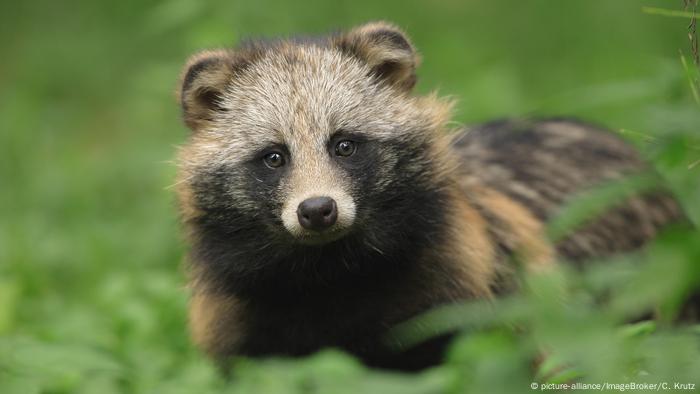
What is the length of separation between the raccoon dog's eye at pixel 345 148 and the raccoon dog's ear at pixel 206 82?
2.44 ft

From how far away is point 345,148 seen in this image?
18.1ft

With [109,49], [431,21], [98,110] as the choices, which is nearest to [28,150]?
[98,110]

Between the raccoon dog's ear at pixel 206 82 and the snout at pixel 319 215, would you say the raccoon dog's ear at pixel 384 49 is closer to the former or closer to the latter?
the raccoon dog's ear at pixel 206 82

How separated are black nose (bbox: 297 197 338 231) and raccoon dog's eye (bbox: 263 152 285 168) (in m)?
0.54

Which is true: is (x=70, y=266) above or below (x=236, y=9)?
below

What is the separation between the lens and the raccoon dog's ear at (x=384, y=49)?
5824 millimetres

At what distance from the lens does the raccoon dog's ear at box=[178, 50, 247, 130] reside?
229 inches

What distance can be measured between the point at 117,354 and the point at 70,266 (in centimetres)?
267

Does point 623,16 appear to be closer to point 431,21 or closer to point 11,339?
point 431,21

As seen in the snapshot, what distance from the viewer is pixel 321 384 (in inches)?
149

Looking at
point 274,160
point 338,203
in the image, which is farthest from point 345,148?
point 338,203

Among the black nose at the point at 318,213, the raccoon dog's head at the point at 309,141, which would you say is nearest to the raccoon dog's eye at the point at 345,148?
the raccoon dog's head at the point at 309,141

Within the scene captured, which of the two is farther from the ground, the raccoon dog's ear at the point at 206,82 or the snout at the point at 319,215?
the raccoon dog's ear at the point at 206,82

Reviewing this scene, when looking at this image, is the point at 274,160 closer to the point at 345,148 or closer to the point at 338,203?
the point at 345,148
